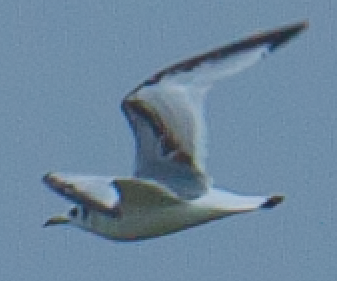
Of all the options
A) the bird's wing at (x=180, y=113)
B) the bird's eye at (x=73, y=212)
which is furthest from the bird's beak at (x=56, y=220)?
the bird's wing at (x=180, y=113)

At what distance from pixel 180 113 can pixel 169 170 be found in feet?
1.53

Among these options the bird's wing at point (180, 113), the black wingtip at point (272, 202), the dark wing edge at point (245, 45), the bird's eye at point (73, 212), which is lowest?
the black wingtip at point (272, 202)

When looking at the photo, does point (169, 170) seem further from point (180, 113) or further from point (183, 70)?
point (183, 70)

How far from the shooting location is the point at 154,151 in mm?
15641

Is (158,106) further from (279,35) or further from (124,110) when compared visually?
(279,35)

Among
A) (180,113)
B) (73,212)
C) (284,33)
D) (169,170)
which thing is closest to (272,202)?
(169,170)

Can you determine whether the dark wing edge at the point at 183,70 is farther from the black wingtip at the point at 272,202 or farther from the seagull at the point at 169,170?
the black wingtip at the point at 272,202


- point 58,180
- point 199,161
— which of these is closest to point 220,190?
point 199,161

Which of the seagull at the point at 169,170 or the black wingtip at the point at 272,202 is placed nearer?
the black wingtip at the point at 272,202

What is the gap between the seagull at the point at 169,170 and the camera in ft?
50.0

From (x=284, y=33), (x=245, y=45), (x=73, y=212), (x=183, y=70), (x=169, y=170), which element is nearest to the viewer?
(x=169, y=170)

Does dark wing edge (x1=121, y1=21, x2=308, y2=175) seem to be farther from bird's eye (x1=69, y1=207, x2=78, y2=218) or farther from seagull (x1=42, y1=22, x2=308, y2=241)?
bird's eye (x1=69, y1=207, x2=78, y2=218)

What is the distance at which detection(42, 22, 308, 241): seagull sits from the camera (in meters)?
15.2

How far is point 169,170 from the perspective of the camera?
15727 millimetres
